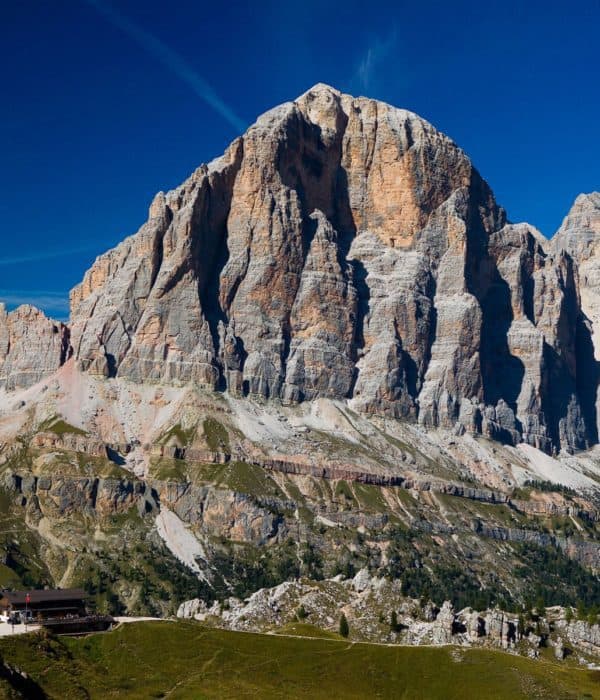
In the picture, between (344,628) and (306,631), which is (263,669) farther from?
(344,628)

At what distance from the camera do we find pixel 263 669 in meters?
162

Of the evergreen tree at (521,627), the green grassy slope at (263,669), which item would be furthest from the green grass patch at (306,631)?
the evergreen tree at (521,627)

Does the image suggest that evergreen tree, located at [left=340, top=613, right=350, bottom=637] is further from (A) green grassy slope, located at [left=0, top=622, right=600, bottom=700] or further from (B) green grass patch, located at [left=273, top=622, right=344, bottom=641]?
(A) green grassy slope, located at [left=0, top=622, right=600, bottom=700]

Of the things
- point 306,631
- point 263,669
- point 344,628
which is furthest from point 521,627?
point 263,669

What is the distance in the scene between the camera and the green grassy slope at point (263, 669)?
148000 mm

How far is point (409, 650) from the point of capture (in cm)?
17175

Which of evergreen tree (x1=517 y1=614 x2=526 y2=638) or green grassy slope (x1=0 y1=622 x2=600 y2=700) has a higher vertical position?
evergreen tree (x1=517 y1=614 x2=526 y2=638)

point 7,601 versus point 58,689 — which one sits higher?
point 7,601

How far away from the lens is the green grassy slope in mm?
148000

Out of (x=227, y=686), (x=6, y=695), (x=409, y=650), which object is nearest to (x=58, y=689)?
(x=6, y=695)

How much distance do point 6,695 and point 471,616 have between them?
8786cm

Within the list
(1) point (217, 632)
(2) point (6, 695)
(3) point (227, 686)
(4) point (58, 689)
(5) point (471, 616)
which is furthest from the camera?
(5) point (471, 616)

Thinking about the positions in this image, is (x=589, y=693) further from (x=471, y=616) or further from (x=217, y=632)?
(x=217, y=632)

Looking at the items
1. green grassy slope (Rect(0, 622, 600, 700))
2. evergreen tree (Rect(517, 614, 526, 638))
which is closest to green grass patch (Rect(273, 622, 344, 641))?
green grassy slope (Rect(0, 622, 600, 700))
